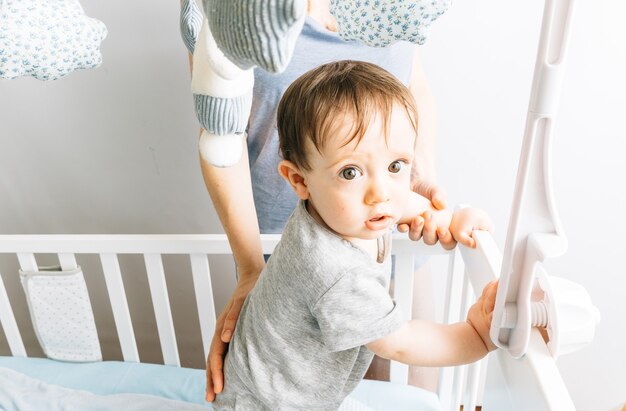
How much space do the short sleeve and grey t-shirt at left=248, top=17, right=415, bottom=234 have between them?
33 cm

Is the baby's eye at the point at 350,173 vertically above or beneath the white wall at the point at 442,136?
above

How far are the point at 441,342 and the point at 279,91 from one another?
0.43 metres

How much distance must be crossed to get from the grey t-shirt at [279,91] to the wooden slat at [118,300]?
10.0 inches

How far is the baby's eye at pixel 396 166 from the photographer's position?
52 centimetres

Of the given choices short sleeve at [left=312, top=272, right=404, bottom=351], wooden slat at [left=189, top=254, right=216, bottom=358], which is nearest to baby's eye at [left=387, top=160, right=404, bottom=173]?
short sleeve at [left=312, top=272, right=404, bottom=351]

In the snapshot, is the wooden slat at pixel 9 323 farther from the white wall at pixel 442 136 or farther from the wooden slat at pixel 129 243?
the white wall at pixel 442 136

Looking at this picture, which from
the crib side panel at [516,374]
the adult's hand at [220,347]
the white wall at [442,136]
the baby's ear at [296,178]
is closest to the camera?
the crib side panel at [516,374]

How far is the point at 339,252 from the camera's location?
0.55 meters

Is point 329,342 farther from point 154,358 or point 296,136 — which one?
point 154,358

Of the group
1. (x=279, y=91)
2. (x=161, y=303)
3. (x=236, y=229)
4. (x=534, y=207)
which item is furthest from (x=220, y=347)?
(x=534, y=207)

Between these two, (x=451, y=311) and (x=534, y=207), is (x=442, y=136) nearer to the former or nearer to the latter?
(x=451, y=311)

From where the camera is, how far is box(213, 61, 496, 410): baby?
0.50m

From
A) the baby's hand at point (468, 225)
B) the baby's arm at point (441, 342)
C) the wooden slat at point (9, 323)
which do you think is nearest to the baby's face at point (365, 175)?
the baby's arm at point (441, 342)

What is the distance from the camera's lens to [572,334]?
45cm
